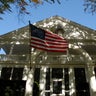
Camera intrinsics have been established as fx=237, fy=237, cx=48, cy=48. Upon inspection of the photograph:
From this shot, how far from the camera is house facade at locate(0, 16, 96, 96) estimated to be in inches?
810

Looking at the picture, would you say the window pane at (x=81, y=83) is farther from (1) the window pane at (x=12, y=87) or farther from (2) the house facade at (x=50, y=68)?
(1) the window pane at (x=12, y=87)

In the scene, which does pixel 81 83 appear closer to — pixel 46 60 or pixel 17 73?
pixel 46 60

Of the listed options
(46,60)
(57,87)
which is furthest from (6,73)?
(57,87)

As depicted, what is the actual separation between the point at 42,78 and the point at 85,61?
4.24 meters

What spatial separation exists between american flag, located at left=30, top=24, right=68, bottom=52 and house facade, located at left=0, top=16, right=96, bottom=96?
427 centimetres

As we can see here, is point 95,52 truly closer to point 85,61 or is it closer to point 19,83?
point 85,61

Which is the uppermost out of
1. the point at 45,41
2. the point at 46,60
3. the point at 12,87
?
the point at 45,41

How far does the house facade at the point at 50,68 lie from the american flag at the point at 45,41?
14.0ft

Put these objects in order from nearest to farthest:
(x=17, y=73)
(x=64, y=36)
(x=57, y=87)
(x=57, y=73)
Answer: (x=57, y=87) → (x=57, y=73) → (x=17, y=73) → (x=64, y=36)

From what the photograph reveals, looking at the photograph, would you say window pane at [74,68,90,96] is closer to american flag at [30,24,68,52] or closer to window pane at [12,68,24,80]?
window pane at [12,68,24,80]

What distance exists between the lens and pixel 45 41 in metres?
15.9

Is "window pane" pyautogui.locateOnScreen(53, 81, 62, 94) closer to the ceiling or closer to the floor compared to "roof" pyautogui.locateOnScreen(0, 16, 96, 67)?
closer to the floor

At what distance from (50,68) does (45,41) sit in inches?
242

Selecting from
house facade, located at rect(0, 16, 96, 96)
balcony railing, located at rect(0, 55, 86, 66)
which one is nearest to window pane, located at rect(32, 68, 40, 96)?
house facade, located at rect(0, 16, 96, 96)
